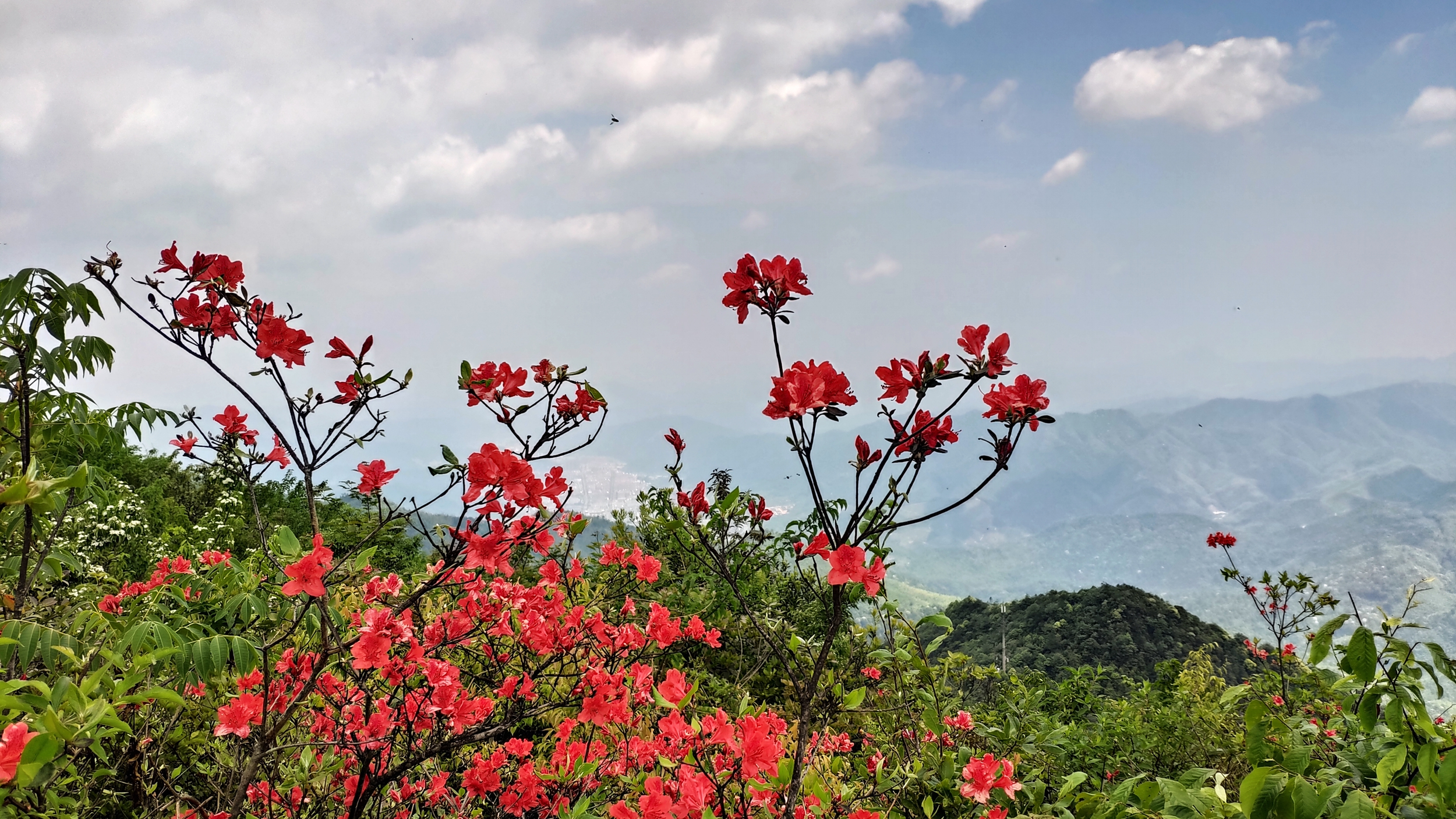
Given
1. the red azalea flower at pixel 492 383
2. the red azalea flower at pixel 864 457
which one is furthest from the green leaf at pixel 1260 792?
the red azalea flower at pixel 492 383

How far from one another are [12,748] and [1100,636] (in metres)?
12.2

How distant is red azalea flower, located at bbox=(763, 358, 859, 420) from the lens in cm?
147

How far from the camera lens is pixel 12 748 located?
107 cm

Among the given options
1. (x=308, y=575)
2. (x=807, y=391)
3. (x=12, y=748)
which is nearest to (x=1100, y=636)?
(x=807, y=391)

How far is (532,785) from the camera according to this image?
2467 millimetres

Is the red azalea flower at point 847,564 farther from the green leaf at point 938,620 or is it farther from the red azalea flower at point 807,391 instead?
the green leaf at point 938,620

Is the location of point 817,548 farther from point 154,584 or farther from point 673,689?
point 154,584

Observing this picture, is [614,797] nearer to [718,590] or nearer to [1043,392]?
[1043,392]

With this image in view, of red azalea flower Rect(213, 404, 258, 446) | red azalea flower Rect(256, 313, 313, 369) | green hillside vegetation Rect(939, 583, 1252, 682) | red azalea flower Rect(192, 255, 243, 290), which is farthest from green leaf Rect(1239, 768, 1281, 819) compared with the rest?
green hillside vegetation Rect(939, 583, 1252, 682)

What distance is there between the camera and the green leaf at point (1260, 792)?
3.78 feet

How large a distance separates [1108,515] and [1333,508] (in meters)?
52.4

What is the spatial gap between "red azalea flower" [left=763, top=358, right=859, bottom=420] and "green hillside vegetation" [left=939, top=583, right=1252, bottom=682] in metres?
9.39

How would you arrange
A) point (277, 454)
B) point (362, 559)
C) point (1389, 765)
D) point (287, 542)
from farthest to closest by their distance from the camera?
point (277, 454), point (362, 559), point (287, 542), point (1389, 765)

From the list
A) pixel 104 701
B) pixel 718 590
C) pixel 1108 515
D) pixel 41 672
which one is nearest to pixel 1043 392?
pixel 104 701
